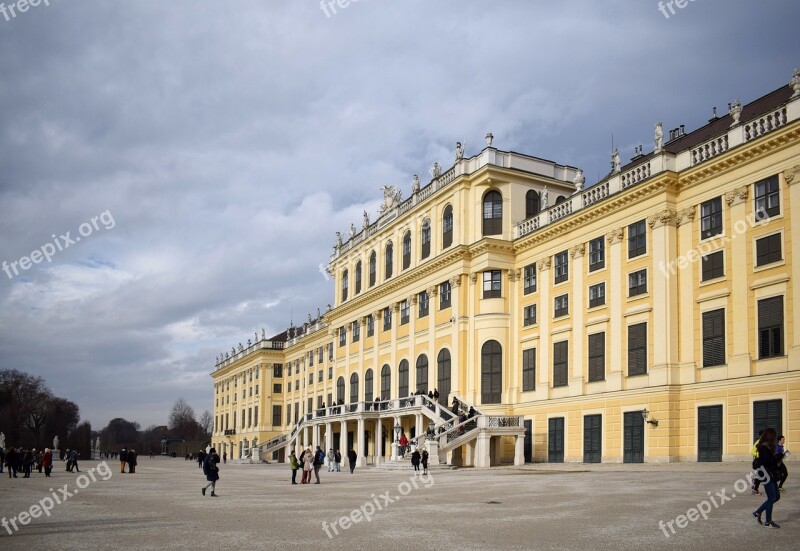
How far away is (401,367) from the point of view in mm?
60750

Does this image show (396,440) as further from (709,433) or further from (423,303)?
(709,433)

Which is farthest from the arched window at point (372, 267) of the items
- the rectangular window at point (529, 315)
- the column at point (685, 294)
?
the column at point (685, 294)

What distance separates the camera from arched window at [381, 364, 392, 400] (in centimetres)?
6222

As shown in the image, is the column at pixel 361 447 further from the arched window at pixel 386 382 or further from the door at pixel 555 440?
the door at pixel 555 440

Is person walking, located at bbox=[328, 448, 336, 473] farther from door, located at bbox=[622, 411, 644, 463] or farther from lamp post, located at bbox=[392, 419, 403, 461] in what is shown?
door, located at bbox=[622, 411, 644, 463]

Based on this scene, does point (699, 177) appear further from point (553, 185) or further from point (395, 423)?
point (395, 423)

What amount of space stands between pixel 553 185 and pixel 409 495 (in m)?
34.9

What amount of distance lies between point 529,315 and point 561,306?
3.31m

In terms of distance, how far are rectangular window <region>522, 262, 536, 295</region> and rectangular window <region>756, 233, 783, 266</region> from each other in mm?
16633

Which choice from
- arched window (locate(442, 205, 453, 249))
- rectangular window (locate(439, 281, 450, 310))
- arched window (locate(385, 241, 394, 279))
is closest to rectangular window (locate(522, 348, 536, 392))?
rectangular window (locate(439, 281, 450, 310))

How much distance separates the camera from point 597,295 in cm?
4419

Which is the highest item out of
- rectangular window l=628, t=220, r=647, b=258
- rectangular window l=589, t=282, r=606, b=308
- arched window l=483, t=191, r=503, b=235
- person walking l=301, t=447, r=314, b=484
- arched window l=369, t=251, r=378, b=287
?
arched window l=483, t=191, r=503, b=235

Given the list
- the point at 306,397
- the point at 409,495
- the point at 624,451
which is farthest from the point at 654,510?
the point at 306,397

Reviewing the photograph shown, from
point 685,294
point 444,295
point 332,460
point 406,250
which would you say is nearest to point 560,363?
point 685,294
